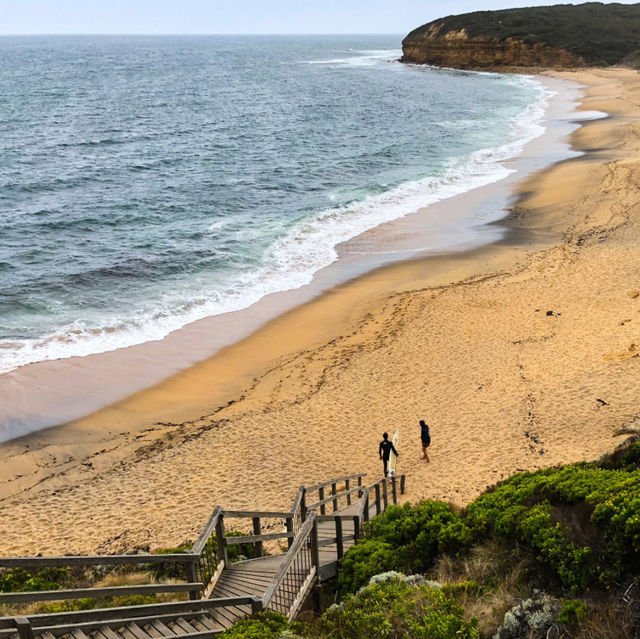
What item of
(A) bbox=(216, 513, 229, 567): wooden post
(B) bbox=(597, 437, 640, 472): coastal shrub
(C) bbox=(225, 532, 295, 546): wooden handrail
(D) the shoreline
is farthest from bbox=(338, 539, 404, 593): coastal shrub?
(D) the shoreline

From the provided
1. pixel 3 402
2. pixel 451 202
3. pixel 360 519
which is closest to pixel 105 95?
pixel 451 202

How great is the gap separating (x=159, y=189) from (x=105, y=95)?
4971 cm

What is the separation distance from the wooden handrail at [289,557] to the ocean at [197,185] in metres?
15.2

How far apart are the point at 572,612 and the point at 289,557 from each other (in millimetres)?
3079

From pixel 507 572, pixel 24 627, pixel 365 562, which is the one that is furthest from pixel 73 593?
pixel 507 572

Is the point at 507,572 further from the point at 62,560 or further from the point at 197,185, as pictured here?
the point at 197,185

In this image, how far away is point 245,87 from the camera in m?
93.1

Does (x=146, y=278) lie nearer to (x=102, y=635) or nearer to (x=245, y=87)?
(x=102, y=635)

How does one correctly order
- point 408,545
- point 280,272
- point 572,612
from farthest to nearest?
point 280,272
point 408,545
point 572,612

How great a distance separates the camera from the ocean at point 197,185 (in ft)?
83.6

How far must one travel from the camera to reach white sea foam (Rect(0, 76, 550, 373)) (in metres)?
22.0

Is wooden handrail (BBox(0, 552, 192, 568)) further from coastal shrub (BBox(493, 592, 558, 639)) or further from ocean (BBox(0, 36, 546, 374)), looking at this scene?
ocean (BBox(0, 36, 546, 374))

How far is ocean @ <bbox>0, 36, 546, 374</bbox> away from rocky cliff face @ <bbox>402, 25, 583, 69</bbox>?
68.5 feet

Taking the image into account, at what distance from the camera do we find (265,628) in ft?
21.7
